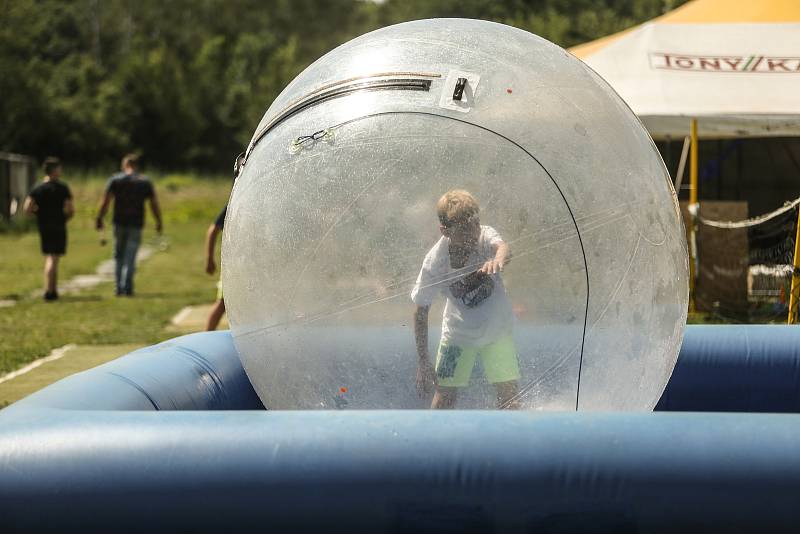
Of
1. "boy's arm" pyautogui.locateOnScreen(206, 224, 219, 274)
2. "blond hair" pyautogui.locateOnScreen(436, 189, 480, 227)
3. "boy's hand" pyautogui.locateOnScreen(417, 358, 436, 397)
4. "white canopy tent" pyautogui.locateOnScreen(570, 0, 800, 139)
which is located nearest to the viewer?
"blond hair" pyautogui.locateOnScreen(436, 189, 480, 227)

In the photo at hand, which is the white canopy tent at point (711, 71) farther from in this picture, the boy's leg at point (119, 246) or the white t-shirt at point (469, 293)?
the white t-shirt at point (469, 293)

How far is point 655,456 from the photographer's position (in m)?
3.50

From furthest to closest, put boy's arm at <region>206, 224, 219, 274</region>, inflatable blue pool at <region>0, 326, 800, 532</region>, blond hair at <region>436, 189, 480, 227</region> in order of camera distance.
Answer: boy's arm at <region>206, 224, 219, 274</region>
blond hair at <region>436, 189, 480, 227</region>
inflatable blue pool at <region>0, 326, 800, 532</region>

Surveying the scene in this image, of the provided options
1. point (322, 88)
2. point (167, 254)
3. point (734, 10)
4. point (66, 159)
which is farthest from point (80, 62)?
point (322, 88)

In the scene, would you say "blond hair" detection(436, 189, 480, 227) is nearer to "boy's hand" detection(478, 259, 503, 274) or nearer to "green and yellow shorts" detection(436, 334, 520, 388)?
"boy's hand" detection(478, 259, 503, 274)

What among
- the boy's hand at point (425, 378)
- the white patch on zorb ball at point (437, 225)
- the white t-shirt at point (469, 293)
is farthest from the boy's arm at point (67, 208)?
the white t-shirt at point (469, 293)

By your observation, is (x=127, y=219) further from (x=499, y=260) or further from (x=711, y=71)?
(x=499, y=260)

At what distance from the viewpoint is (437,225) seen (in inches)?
154

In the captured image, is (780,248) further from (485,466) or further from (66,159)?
(66,159)

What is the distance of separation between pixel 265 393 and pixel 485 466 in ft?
4.35

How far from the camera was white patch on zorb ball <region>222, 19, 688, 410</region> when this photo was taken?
3936 millimetres

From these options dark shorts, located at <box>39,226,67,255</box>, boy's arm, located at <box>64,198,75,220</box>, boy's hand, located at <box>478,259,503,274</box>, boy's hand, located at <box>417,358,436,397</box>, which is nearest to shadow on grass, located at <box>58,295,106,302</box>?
dark shorts, located at <box>39,226,67,255</box>

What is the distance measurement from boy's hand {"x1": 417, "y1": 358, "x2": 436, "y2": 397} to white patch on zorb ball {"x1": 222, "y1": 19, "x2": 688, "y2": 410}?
0.11ft

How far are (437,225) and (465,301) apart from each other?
0.95 feet
